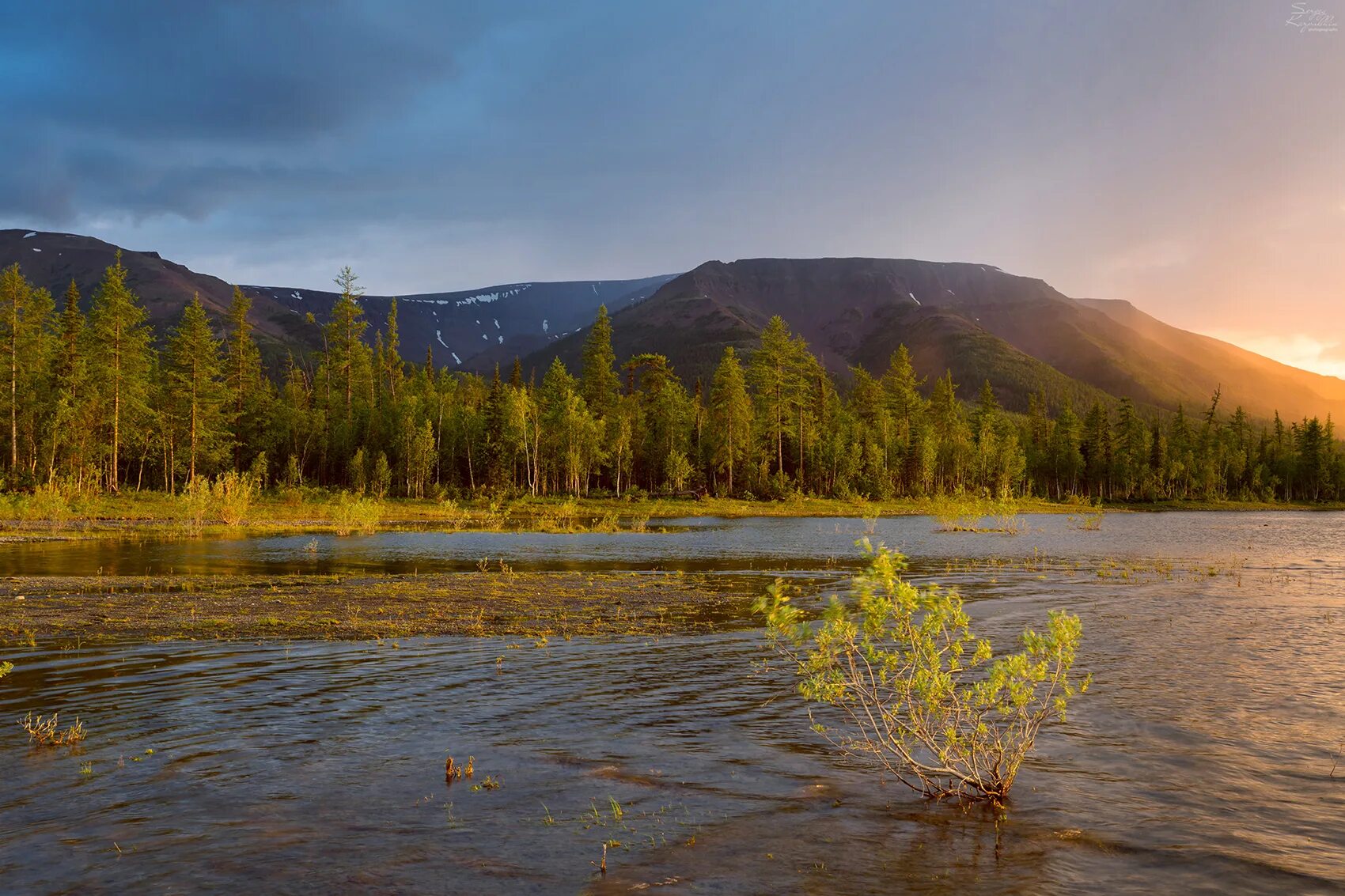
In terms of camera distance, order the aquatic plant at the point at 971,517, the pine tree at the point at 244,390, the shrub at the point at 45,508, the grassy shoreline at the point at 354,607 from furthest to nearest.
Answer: the pine tree at the point at 244,390
the aquatic plant at the point at 971,517
the shrub at the point at 45,508
the grassy shoreline at the point at 354,607

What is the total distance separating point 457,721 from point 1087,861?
901 cm

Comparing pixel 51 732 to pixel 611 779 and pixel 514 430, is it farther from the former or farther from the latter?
pixel 514 430

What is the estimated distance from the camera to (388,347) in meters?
141

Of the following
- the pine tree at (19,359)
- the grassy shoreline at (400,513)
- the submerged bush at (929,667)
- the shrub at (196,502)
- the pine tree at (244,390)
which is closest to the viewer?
the submerged bush at (929,667)

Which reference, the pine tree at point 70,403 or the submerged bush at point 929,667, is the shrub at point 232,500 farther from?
the submerged bush at point 929,667

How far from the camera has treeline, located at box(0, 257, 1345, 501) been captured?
77.8 m

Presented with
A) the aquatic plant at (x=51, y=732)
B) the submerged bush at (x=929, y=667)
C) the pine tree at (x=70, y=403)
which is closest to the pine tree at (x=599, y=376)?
the pine tree at (x=70, y=403)

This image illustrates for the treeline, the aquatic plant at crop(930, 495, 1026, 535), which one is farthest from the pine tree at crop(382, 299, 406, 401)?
the aquatic plant at crop(930, 495, 1026, 535)

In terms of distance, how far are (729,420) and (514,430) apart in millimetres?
28142

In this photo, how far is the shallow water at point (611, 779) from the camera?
7.96m

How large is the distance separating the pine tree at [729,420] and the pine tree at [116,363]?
6457cm

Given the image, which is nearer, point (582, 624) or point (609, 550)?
point (582, 624)

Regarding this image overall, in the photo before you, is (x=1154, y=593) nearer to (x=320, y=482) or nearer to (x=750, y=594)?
(x=750, y=594)

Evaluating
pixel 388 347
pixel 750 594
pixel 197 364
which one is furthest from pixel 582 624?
pixel 388 347
